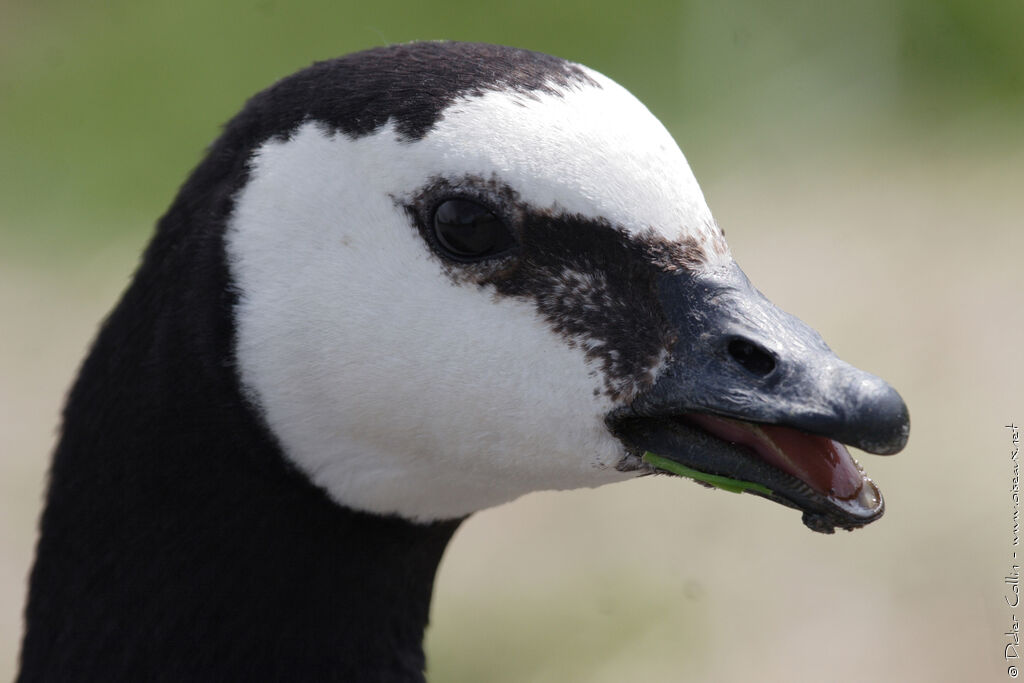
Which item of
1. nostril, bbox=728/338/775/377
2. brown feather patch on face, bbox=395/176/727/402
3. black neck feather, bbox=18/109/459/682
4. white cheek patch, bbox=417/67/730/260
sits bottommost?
black neck feather, bbox=18/109/459/682

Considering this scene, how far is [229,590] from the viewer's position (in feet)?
7.59

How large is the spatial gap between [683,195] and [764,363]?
31cm

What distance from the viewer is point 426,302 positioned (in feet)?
6.78

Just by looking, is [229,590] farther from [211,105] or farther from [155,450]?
[211,105]

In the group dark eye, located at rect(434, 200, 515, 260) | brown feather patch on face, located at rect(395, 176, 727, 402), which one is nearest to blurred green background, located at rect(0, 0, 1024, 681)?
brown feather patch on face, located at rect(395, 176, 727, 402)

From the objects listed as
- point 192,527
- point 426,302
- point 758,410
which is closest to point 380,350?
point 426,302

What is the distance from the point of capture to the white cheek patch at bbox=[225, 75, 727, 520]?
6.64 feet

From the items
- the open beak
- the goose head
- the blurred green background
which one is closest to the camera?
the open beak

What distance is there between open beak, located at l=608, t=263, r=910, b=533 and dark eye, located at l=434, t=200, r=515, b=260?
262mm

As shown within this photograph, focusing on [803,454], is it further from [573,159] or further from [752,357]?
[573,159]

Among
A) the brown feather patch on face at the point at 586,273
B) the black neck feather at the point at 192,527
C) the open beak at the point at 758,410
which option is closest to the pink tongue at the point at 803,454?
the open beak at the point at 758,410

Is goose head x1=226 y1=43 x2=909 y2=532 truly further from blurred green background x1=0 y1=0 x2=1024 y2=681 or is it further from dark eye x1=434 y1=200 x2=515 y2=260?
blurred green background x1=0 y1=0 x2=1024 y2=681

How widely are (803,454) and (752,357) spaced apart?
0.55 feet

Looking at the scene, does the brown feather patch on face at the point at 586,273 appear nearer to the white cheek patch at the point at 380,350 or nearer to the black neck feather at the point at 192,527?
the white cheek patch at the point at 380,350
